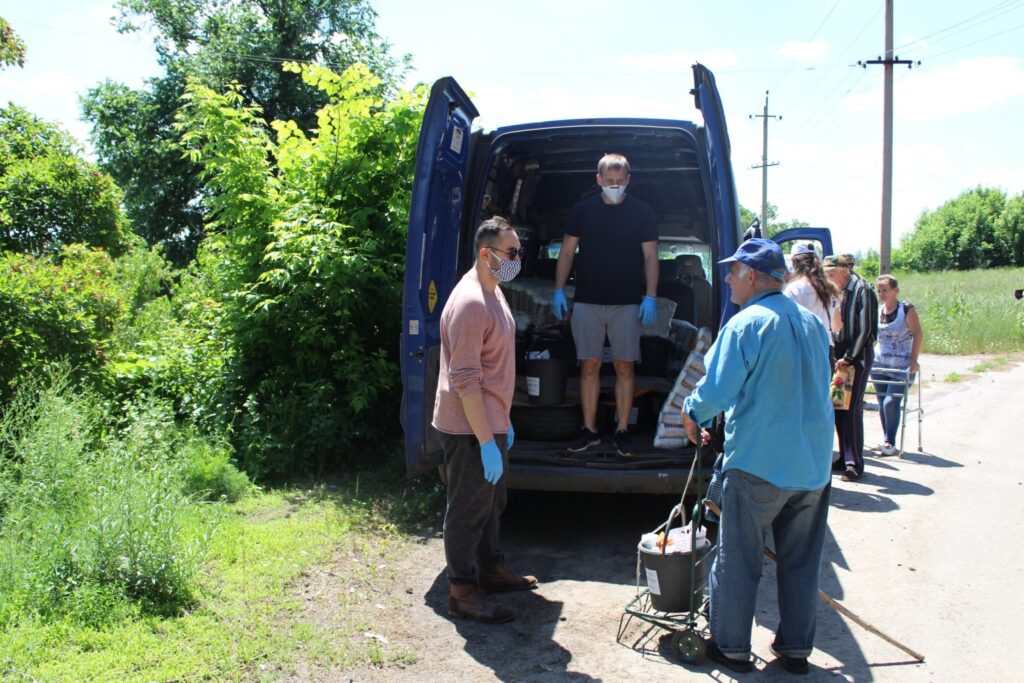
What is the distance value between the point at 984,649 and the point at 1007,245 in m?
65.5

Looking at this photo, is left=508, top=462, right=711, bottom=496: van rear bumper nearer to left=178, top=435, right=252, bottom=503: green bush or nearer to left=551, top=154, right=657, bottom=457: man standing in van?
left=551, top=154, right=657, bottom=457: man standing in van

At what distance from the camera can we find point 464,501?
165 inches

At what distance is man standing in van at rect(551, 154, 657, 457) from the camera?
554 cm

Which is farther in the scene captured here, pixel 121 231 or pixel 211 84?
pixel 211 84

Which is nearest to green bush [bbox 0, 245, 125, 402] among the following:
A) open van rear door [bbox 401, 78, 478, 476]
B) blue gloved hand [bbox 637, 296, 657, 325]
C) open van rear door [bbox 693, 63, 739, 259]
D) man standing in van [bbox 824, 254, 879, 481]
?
open van rear door [bbox 401, 78, 478, 476]

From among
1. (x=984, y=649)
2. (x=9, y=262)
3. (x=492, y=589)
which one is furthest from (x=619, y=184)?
(x=9, y=262)

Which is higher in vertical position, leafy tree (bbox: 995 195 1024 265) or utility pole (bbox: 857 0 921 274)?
leafy tree (bbox: 995 195 1024 265)

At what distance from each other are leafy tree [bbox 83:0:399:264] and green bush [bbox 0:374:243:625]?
2142 centimetres

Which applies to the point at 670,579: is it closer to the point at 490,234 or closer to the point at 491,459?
the point at 491,459

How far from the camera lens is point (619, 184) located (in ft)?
18.2

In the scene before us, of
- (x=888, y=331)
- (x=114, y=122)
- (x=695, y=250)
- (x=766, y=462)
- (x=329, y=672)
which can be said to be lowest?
(x=329, y=672)

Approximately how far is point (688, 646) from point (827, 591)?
1310 millimetres

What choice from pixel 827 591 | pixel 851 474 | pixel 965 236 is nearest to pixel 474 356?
pixel 827 591

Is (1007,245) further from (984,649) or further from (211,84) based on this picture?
(984,649)
